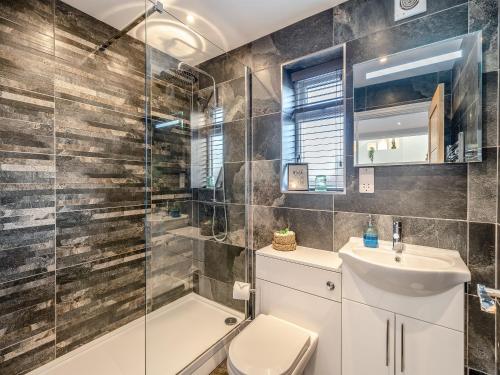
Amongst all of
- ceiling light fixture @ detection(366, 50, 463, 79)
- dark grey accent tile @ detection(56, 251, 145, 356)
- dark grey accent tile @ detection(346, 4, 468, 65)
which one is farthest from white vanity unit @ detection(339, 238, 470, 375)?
dark grey accent tile @ detection(56, 251, 145, 356)

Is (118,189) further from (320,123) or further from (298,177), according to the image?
(320,123)

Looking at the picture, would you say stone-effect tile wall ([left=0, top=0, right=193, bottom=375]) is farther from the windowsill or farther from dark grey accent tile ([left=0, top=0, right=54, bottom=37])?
the windowsill

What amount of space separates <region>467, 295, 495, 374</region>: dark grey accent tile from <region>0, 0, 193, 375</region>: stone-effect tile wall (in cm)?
181

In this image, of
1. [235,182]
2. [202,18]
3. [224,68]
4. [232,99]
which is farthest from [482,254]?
[202,18]

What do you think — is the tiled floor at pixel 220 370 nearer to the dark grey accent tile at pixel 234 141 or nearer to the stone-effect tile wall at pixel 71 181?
the stone-effect tile wall at pixel 71 181

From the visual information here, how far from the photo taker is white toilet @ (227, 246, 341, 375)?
123 cm

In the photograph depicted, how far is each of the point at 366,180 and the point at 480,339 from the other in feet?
3.20

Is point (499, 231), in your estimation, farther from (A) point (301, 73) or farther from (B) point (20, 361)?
(B) point (20, 361)

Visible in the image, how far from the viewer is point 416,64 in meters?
1.38

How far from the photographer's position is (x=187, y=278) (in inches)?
76.7

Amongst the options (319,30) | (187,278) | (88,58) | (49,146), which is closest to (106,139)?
(49,146)

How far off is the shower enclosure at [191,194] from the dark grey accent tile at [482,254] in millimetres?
1458

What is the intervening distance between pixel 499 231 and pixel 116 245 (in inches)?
98.4

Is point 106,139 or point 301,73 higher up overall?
point 301,73
